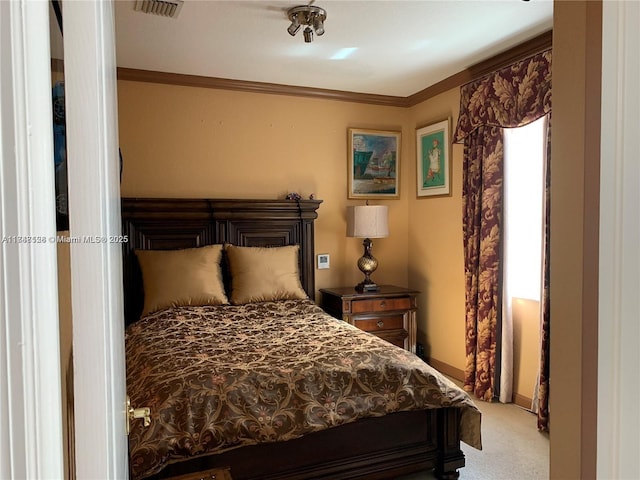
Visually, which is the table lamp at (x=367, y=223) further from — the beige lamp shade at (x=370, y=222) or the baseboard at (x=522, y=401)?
the baseboard at (x=522, y=401)

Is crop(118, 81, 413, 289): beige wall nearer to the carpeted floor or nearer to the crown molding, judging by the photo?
the crown molding

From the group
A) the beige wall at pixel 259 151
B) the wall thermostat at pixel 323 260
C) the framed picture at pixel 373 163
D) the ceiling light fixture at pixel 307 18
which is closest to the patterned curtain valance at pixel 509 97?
the framed picture at pixel 373 163

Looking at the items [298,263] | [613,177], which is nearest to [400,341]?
[298,263]

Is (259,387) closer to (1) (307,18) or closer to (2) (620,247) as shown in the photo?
(2) (620,247)

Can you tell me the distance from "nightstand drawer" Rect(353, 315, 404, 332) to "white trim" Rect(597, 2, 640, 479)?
2981 mm

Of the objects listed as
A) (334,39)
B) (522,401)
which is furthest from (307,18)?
(522,401)

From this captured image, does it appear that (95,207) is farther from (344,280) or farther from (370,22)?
(344,280)

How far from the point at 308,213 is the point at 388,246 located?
963 millimetres

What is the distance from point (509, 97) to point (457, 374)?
2245mm

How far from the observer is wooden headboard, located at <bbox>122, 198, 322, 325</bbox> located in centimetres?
350

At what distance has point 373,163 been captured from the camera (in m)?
4.35

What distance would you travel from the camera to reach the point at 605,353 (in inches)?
33.2

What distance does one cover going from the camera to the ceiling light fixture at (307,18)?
8.41 ft

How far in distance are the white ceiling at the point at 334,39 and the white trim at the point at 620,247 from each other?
1983 mm
